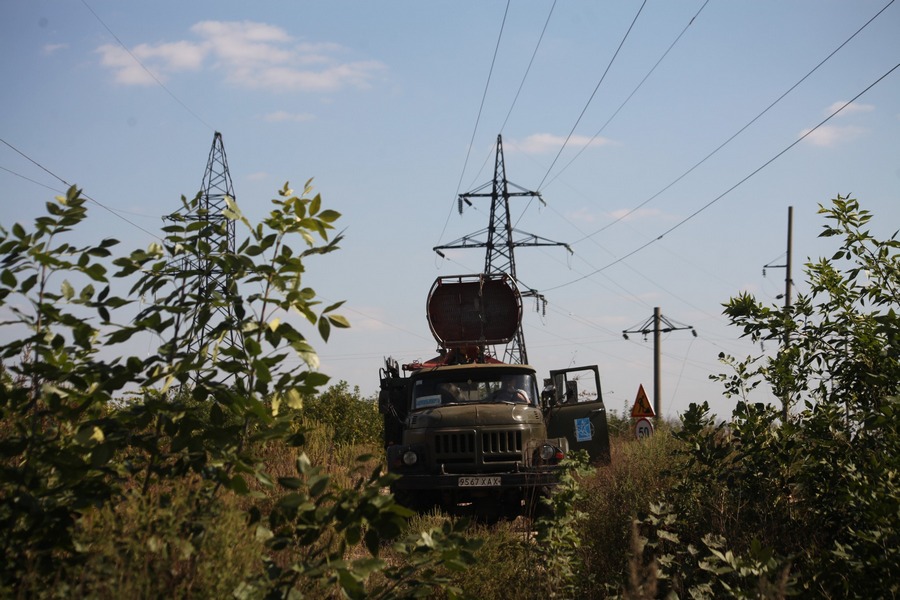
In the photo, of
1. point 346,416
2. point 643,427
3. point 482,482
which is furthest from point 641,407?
point 482,482

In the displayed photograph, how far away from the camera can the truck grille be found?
11.5 m

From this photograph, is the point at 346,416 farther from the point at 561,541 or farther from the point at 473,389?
the point at 561,541

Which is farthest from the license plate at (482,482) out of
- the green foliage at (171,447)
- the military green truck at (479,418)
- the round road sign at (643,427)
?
the round road sign at (643,427)

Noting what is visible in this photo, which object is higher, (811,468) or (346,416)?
(346,416)

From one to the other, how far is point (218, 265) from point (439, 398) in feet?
28.6

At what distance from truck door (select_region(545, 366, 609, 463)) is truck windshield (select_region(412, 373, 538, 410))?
1.13 feet

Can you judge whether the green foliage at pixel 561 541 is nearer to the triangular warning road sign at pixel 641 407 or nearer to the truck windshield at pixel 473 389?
the truck windshield at pixel 473 389

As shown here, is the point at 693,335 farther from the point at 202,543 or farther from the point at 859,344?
the point at 202,543

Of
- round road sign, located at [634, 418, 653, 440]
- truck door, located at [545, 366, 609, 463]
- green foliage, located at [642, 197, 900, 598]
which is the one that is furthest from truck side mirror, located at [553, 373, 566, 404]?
round road sign, located at [634, 418, 653, 440]

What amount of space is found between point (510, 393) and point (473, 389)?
1.82ft

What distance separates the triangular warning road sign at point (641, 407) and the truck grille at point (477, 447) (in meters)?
9.23

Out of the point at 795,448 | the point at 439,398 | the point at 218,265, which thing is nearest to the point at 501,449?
the point at 439,398

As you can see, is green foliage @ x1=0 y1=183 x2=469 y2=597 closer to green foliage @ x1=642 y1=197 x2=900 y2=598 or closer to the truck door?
green foliage @ x1=642 y1=197 x2=900 y2=598

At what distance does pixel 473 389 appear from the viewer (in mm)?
12680
